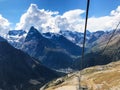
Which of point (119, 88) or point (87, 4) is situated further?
point (119, 88)

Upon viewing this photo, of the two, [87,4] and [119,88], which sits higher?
[119,88]
